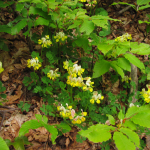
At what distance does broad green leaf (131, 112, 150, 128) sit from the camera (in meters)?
1.19

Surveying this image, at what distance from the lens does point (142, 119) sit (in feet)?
4.01

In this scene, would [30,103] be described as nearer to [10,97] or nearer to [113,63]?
[10,97]

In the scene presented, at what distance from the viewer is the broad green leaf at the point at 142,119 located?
3.89 feet

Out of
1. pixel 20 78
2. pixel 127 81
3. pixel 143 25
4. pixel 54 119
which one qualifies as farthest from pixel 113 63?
pixel 143 25

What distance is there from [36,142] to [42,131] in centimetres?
18

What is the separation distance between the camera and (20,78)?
8.18ft

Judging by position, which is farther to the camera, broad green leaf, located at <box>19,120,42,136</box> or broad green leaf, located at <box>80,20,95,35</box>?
broad green leaf, located at <box>80,20,95,35</box>

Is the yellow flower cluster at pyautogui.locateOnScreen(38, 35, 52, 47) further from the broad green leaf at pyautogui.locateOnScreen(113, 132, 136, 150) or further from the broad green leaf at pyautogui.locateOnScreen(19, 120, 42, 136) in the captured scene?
the broad green leaf at pyautogui.locateOnScreen(113, 132, 136, 150)

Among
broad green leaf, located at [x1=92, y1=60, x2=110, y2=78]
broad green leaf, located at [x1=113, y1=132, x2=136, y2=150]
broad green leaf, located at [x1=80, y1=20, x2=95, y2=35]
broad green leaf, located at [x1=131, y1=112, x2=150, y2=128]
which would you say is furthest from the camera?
broad green leaf, located at [x1=92, y1=60, x2=110, y2=78]

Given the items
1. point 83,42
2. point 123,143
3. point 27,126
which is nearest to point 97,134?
point 123,143

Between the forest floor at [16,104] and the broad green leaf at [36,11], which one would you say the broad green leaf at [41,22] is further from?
the forest floor at [16,104]

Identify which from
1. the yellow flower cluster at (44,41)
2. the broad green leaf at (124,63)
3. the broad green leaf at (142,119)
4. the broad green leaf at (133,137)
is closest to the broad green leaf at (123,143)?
the broad green leaf at (133,137)

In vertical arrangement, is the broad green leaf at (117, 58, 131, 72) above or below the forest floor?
above

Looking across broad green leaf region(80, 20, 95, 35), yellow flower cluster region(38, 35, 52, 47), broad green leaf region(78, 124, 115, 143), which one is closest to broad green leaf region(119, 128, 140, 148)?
broad green leaf region(78, 124, 115, 143)
